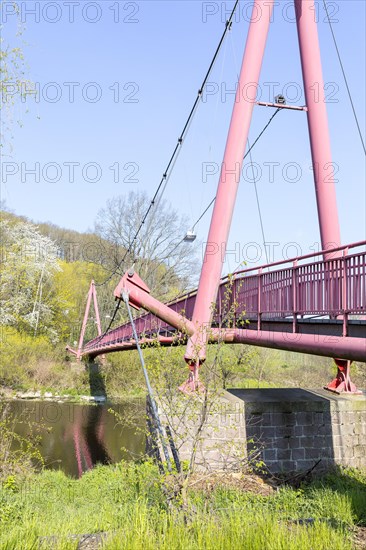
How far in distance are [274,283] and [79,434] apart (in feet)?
32.4

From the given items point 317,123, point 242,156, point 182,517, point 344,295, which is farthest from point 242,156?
point 182,517

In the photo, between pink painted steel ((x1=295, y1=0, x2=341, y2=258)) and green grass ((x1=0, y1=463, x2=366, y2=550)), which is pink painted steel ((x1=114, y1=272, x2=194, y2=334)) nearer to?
green grass ((x1=0, y1=463, x2=366, y2=550))

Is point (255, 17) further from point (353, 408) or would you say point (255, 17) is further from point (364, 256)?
point (353, 408)

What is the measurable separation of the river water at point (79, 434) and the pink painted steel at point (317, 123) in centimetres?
476

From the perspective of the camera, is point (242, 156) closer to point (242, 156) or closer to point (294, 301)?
point (242, 156)

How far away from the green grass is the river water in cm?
189

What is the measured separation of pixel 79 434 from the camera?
612 inches

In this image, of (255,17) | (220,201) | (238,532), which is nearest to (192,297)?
(220,201)

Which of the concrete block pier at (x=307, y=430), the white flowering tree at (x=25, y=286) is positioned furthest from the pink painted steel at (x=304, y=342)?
the white flowering tree at (x=25, y=286)

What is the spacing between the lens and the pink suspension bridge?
619cm

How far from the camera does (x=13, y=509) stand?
19.8 feet

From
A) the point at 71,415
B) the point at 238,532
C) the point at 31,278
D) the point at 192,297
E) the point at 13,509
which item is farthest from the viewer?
the point at 31,278

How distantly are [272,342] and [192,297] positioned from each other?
3.63 meters

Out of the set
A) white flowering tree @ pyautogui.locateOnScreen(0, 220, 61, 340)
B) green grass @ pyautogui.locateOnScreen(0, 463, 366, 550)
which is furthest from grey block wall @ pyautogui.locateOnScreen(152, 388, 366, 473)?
white flowering tree @ pyautogui.locateOnScreen(0, 220, 61, 340)
